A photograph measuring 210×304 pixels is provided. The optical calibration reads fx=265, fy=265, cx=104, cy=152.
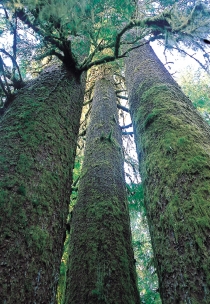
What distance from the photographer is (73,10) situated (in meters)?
2.48

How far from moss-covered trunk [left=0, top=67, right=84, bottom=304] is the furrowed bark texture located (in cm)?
141

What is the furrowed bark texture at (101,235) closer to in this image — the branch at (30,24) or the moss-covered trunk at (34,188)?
the moss-covered trunk at (34,188)

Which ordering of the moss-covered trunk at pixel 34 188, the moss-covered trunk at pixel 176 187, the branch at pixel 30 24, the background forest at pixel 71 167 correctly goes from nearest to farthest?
the moss-covered trunk at pixel 34 188
the background forest at pixel 71 167
the moss-covered trunk at pixel 176 187
the branch at pixel 30 24

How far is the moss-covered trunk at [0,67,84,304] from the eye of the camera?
1.43m

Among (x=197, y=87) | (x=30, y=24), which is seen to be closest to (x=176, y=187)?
(x=30, y=24)

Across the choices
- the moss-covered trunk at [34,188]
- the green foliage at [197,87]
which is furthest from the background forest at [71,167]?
the green foliage at [197,87]

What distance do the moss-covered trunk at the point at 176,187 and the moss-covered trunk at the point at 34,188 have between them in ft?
3.11

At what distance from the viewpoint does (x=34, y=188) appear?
1.77 metres

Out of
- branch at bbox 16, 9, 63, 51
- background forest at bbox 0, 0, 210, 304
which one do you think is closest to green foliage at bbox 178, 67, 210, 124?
background forest at bbox 0, 0, 210, 304

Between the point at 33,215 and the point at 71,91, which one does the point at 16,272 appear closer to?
the point at 33,215

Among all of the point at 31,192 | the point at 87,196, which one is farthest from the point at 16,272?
the point at 87,196

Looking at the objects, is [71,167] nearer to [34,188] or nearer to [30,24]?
[34,188]

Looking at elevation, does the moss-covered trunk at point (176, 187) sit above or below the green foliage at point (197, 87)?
below

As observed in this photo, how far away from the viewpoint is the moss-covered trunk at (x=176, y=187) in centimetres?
200
